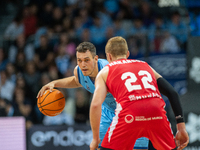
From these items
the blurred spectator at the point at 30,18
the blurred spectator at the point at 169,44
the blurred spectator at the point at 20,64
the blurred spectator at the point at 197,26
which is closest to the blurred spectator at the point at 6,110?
the blurred spectator at the point at 20,64

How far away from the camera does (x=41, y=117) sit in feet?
24.9

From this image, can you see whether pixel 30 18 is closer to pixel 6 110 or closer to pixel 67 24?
pixel 67 24

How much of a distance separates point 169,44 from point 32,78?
3.61 m

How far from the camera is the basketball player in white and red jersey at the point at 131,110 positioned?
3.07m

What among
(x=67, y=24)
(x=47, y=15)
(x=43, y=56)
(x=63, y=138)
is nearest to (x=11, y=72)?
(x=43, y=56)

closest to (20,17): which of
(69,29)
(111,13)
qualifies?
(69,29)

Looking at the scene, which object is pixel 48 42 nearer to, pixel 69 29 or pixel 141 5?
pixel 69 29

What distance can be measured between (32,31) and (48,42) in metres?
1.68

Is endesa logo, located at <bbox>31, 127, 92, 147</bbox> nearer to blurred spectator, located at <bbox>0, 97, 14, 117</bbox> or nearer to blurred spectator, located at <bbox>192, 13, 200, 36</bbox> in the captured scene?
blurred spectator, located at <bbox>0, 97, 14, 117</bbox>

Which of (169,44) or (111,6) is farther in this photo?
(111,6)

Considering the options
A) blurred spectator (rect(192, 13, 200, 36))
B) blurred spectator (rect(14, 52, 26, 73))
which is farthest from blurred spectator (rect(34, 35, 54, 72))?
blurred spectator (rect(192, 13, 200, 36))

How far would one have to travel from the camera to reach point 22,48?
26.4 feet

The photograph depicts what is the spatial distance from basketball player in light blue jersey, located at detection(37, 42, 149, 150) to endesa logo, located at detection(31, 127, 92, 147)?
90.2 inches

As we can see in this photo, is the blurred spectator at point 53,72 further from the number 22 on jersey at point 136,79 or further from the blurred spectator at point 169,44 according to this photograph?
the number 22 on jersey at point 136,79
